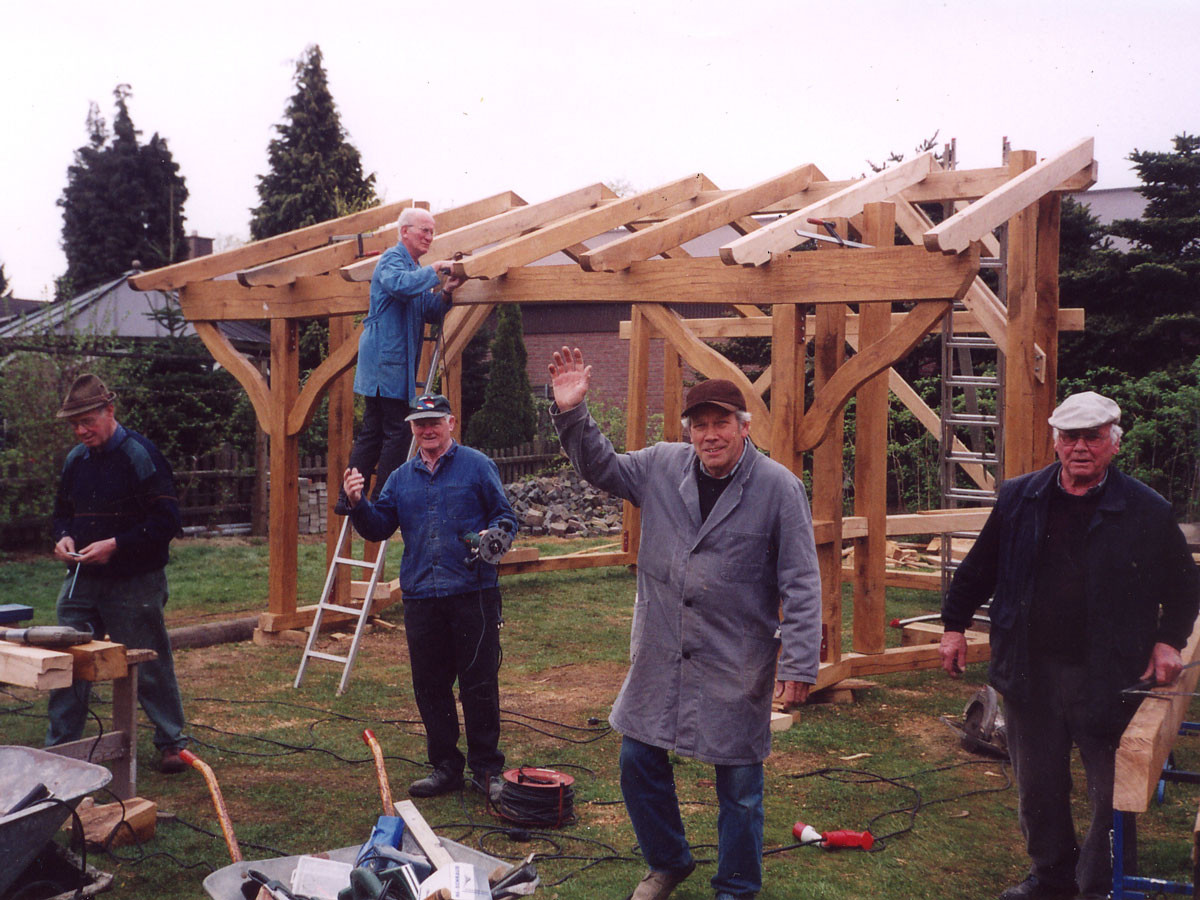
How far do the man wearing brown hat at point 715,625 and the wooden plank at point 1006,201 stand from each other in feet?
7.68

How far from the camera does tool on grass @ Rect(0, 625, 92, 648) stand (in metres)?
4.88

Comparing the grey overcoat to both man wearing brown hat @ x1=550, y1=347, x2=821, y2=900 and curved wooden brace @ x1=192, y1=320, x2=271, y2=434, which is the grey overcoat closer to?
man wearing brown hat @ x1=550, y1=347, x2=821, y2=900

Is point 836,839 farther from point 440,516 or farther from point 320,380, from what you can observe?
point 320,380

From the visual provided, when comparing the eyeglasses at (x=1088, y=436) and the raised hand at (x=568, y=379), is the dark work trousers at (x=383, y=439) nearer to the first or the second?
the raised hand at (x=568, y=379)

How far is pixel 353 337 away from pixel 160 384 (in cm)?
Result: 757

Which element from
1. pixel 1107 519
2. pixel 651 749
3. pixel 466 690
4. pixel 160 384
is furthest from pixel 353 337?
pixel 160 384

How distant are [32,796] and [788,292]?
4.82m

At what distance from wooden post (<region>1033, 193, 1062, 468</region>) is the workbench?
6181 millimetres

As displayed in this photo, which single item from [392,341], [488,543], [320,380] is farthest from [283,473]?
[488,543]

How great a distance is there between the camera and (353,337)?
8742mm

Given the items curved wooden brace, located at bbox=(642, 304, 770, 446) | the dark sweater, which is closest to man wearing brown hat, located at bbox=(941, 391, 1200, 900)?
curved wooden brace, located at bbox=(642, 304, 770, 446)

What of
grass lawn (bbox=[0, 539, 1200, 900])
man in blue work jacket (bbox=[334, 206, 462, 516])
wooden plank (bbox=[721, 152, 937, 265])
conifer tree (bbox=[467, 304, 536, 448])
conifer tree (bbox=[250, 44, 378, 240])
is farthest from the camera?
conifer tree (bbox=[250, 44, 378, 240])

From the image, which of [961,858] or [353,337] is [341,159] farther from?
[961,858]

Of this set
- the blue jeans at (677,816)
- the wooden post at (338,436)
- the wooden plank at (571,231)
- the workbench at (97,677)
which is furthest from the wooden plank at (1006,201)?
the wooden post at (338,436)
